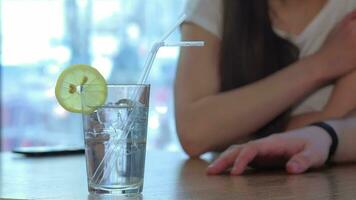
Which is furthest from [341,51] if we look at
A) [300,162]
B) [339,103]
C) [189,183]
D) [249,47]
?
[189,183]

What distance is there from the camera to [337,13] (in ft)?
4.80

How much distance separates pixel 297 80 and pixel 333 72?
8 centimetres

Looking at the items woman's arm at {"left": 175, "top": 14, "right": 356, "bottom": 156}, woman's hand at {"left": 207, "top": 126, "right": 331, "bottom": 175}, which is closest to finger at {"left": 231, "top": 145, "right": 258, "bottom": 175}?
woman's hand at {"left": 207, "top": 126, "right": 331, "bottom": 175}

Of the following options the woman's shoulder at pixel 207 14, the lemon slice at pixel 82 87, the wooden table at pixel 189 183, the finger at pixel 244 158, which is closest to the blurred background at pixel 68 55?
the woman's shoulder at pixel 207 14

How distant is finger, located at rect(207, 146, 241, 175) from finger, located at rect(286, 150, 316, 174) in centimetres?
8

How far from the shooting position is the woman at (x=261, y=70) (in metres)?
1.33

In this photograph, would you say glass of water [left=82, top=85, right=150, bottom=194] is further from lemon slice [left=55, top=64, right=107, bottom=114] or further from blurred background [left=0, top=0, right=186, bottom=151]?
blurred background [left=0, top=0, right=186, bottom=151]

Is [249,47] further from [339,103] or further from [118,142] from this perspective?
[118,142]

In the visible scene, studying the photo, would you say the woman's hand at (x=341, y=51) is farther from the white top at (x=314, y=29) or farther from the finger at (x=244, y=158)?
the finger at (x=244, y=158)

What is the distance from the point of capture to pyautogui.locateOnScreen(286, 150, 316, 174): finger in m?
0.98

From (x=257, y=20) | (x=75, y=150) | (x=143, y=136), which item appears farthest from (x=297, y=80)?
(x=143, y=136)

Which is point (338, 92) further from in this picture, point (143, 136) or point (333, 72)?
point (143, 136)

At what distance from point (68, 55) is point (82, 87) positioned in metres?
2.75

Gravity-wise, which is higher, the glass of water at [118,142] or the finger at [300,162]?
the glass of water at [118,142]
